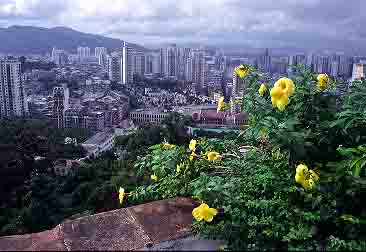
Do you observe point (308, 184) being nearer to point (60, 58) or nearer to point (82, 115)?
point (82, 115)

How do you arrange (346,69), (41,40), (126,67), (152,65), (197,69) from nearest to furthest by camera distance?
(346,69) → (197,69) → (126,67) → (152,65) → (41,40)

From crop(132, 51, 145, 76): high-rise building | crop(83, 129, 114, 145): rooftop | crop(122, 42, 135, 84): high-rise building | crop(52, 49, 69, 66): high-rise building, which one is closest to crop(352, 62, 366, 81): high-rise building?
crop(83, 129, 114, 145): rooftop

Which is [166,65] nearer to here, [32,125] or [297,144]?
[32,125]

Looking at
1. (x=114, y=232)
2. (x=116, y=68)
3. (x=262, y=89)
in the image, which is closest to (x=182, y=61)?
(x=116, y=68)

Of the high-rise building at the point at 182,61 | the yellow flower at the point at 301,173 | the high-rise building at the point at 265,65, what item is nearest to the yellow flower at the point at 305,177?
the yellow flower at the point at 301,173

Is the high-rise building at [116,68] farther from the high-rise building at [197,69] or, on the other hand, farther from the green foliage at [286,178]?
the green foliage at [286,178]

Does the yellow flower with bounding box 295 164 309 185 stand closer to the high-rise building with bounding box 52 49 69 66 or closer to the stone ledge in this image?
the stone ledge
